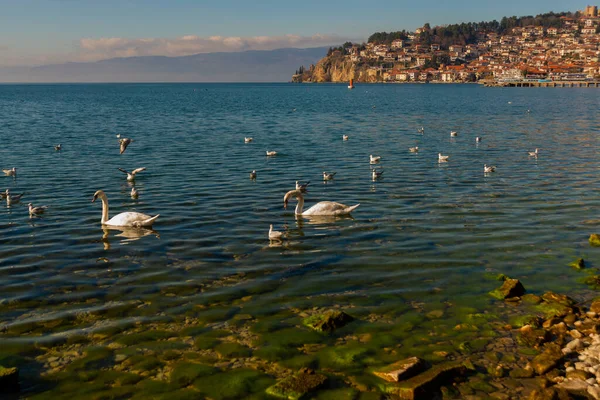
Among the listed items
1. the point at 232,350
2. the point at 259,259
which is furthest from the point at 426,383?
the point at 259,259

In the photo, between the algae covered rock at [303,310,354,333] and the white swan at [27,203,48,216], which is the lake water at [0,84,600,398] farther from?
the white swan at [27,203,48,216]

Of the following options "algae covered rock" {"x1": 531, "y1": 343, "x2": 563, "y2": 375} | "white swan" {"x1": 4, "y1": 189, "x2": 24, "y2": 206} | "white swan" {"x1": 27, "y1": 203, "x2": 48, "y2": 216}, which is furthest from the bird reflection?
"algae covered rock" {"x1": 531, "y1": 343, "x2": 563, "y2": 375}

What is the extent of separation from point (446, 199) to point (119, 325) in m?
16.1

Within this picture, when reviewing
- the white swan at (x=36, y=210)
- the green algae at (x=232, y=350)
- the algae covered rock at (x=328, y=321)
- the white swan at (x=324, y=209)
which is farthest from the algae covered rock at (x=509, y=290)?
the white swan at (x=36, y=210)

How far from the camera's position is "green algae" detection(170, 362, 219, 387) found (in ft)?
33.2

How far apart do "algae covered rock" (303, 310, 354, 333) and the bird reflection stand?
844cm

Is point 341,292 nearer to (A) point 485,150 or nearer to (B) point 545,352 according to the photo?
(B) point 545,352

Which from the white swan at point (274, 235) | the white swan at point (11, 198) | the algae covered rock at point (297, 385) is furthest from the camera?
the white swan at point (11, 198)

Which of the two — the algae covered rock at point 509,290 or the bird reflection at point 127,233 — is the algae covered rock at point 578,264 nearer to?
the algae covered rock at point 509,290

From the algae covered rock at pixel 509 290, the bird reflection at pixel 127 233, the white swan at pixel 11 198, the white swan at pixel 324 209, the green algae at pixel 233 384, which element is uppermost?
the white swan at pixel 11 198

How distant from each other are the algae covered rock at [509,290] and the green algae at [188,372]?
23.5 ft

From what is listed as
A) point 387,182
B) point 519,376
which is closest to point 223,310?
point 519,376

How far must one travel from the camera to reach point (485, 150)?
40.5 m

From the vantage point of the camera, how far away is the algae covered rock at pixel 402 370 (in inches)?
388
